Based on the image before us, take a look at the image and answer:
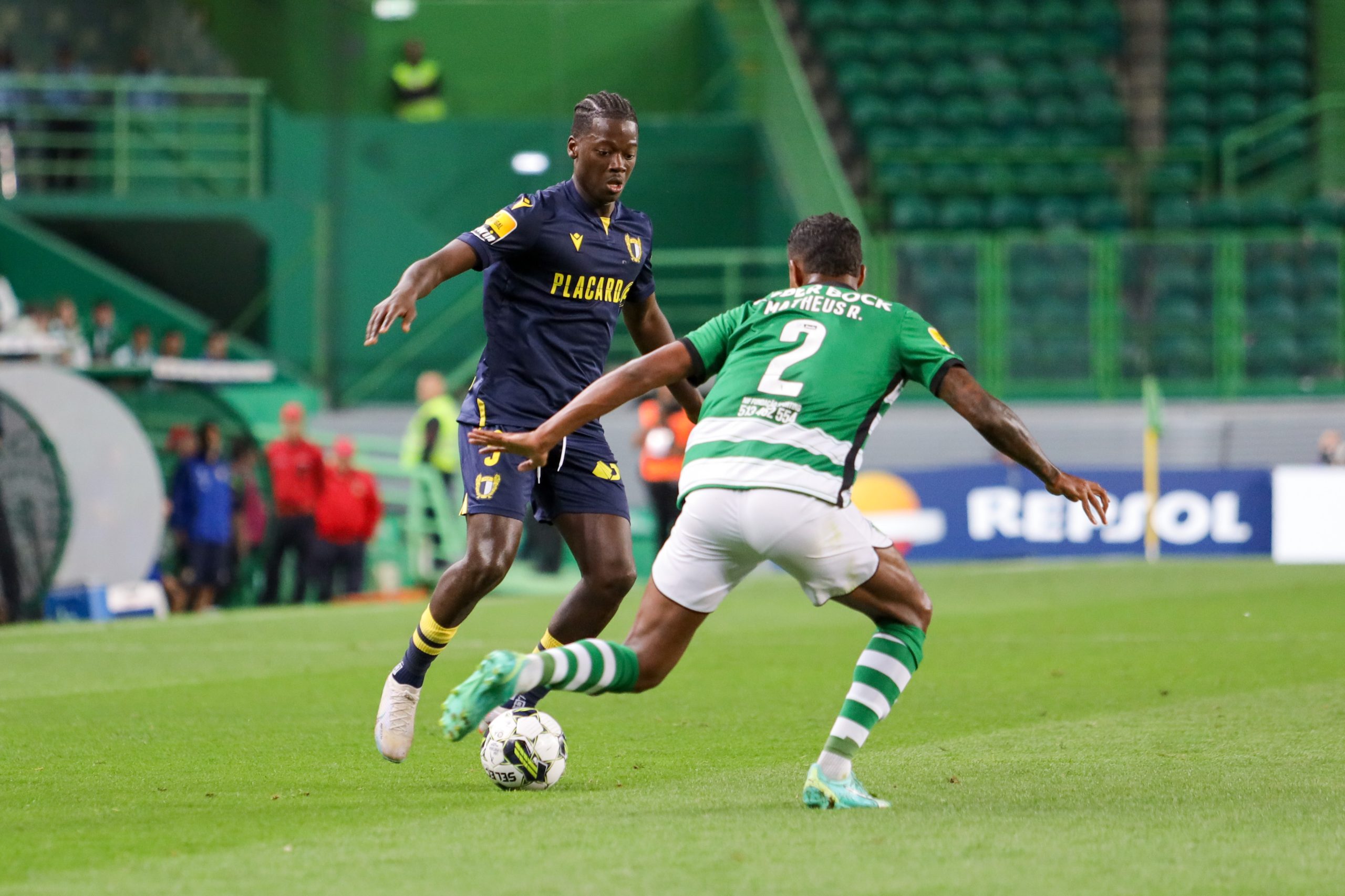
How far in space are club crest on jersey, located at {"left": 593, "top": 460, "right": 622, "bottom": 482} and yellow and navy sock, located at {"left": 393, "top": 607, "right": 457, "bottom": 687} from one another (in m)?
0.75

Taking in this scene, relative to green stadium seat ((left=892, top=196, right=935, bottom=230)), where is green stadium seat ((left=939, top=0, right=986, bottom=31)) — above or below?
above

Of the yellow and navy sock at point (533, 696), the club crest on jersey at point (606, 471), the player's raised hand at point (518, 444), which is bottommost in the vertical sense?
the yellow and navy sock at point (533, 696)

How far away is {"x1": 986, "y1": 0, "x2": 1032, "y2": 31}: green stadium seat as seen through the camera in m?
26.3

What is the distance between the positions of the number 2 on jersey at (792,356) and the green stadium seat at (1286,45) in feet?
75.5

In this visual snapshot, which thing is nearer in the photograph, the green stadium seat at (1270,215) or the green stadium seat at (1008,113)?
the green stadium seat at (1270,215)

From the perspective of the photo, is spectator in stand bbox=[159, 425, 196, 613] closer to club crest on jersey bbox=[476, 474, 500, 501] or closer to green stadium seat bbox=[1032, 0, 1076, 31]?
club crest on jersey bbox=[476, 474, 500, 501]

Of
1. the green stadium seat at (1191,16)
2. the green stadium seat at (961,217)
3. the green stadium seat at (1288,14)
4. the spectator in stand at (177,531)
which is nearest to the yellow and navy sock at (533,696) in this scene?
the spectator in stand at (177,531)

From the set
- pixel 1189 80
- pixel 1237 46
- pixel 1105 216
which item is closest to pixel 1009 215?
pixel 1105 216

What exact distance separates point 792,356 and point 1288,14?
23.7 metres

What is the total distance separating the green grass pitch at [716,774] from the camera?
430 centimetres

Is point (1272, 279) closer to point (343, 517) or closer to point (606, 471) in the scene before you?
point (343, 517)

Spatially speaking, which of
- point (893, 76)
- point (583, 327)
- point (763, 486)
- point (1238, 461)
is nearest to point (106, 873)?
point (763, 486)

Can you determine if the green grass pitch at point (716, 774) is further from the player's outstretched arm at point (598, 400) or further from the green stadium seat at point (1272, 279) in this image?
the green stadium seat at point (1272, 279)

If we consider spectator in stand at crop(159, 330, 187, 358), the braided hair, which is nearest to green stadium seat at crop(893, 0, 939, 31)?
spectator in stand at crop(159, 330, 187, 358)
